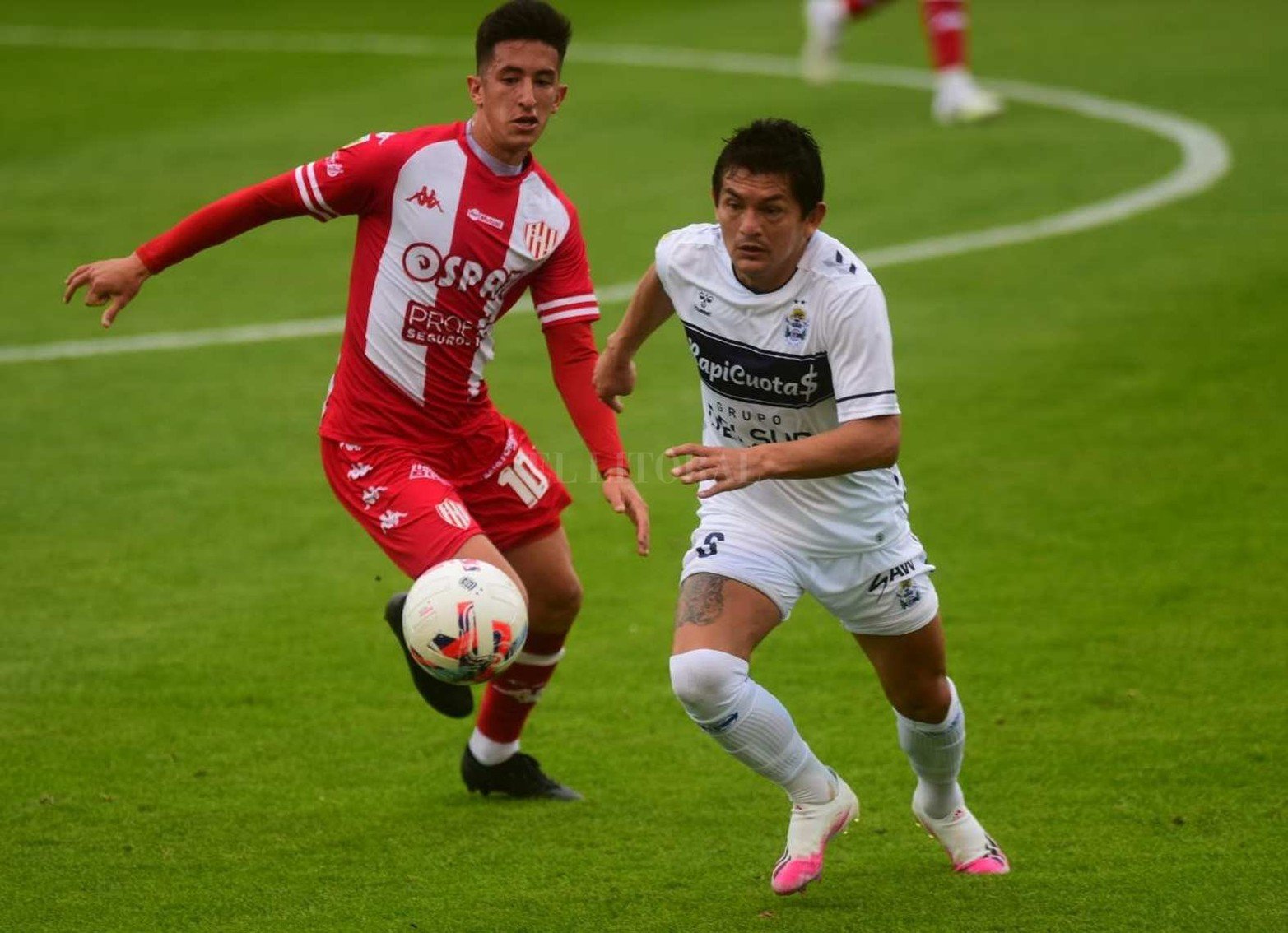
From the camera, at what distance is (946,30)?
17.4m

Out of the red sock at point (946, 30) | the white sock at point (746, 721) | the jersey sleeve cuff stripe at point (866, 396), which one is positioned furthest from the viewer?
the red sock at point (946, 30)

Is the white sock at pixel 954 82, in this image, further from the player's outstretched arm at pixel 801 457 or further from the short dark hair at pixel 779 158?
the player's outstretched arm at pixel 801 457

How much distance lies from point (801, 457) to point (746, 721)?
0.87 metres

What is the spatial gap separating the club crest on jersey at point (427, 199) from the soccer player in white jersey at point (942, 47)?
1216 cm

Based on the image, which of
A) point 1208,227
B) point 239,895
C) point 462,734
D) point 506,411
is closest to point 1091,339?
point 1208,227

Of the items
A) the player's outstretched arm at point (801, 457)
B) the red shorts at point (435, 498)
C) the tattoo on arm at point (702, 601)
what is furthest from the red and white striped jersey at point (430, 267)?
the player's outstretched arm at point (801, 457)

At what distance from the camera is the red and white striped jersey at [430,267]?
6.27m

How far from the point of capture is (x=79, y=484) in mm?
10250

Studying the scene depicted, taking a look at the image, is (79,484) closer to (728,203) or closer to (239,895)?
(239,895)

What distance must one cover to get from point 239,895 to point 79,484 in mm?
5004

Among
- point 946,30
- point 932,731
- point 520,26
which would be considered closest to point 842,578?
point 932,731

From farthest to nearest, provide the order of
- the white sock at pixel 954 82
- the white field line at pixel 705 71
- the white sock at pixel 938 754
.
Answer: the white sock at pixel 954 82 < the white field line at pixel 705 71 < the white sock at pixel 938 754

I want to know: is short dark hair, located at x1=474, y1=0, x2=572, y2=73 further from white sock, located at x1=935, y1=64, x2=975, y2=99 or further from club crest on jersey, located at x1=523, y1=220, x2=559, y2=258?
white sock, located at x1=935, y1=64, x2=975, y2=99

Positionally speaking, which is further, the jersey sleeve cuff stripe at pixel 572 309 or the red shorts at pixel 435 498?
the jersey sleeve cuff stripe at pixel 572 309
